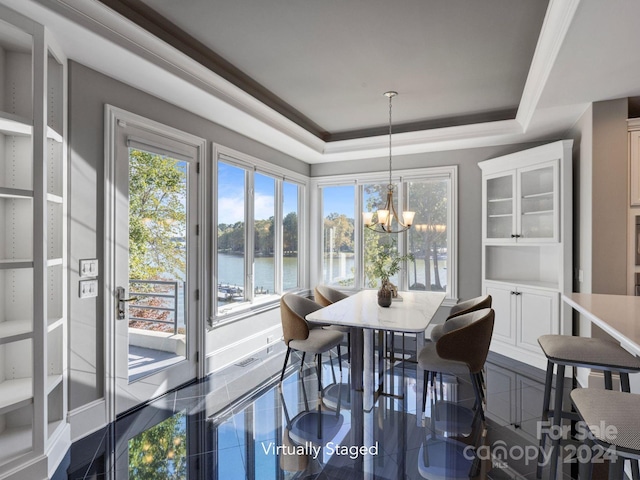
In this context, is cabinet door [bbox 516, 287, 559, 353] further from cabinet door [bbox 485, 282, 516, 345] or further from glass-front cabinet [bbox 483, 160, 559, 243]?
glass-front cabinet [bbox 483, 160, 559, 243]

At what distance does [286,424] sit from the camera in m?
2.71

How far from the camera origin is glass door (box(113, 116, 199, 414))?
9.22ft

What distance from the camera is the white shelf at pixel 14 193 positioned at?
188 centimetres

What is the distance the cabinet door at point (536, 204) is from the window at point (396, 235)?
0.87 metres

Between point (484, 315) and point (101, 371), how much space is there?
2.91 m

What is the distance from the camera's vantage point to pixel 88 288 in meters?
2.57

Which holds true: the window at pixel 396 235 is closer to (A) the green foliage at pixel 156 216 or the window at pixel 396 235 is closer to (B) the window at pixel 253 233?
(B) the window at pixel 253 233

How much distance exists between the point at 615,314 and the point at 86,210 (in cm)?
340

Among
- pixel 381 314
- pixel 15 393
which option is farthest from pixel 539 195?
pixel 15 393

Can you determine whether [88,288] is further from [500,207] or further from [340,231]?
[500,207]

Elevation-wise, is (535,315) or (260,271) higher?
(260,271)

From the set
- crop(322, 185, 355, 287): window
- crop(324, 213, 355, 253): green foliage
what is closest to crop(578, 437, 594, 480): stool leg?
crop(322, 185, 355, 287): window

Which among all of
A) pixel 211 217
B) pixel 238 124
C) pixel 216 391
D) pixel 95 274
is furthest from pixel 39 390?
pixel 238 124

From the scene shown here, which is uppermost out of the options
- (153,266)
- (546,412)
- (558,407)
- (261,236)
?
(261,236)
